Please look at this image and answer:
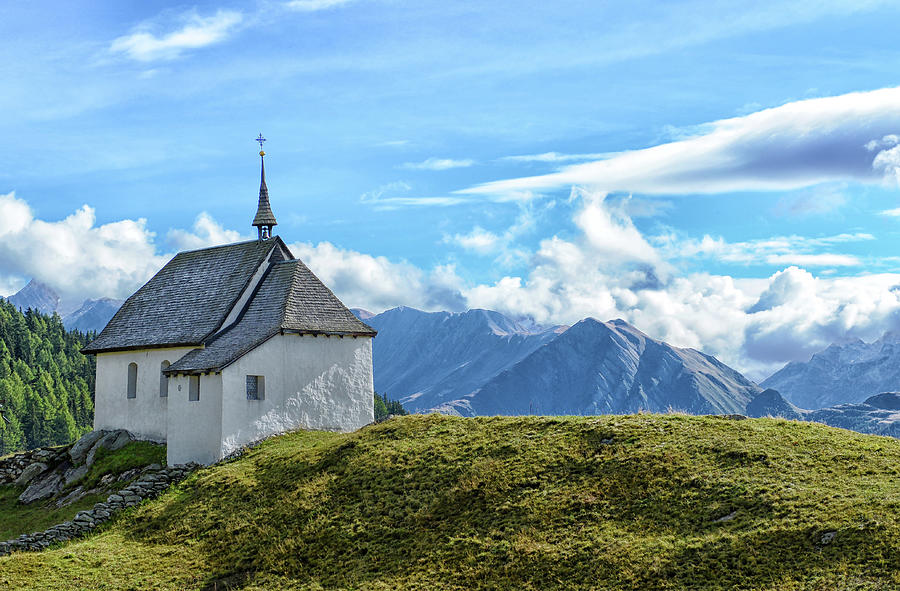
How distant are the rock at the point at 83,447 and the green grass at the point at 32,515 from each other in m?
3.67

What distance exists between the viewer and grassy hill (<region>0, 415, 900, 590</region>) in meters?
22.0

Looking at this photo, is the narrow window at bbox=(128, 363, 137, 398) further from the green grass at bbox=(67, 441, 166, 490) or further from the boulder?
the green grass at bbox=(67, 441, 166, 490)

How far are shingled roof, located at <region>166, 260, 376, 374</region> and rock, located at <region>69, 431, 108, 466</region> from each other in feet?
32.9

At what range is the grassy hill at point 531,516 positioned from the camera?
22.0 meters

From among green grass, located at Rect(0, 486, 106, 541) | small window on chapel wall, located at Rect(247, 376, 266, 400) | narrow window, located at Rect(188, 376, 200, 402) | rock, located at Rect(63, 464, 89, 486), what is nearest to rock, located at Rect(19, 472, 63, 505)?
rock, located at Rect(63, 464, 89, 486)

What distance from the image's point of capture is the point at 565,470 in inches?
1147

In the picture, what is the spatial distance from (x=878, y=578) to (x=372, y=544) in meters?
15.1

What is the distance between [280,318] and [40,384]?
143 metres

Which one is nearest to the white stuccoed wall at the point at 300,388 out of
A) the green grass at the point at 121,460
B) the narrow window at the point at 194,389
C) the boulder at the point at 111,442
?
the narrow window at the point at 194,389

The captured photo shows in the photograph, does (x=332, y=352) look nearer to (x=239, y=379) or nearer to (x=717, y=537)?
(x=239, y=379)

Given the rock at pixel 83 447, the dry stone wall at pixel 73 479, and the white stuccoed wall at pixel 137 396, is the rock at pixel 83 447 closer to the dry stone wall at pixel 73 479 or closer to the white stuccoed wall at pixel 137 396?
the dry stone wall at pixel 73 479

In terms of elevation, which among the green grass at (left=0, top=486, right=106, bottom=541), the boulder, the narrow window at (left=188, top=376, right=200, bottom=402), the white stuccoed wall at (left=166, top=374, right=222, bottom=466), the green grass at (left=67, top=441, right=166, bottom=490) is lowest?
the green grass at (left=0, top=486, right=106, bottom=541)

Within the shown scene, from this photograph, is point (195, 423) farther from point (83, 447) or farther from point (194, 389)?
point (83, 447)

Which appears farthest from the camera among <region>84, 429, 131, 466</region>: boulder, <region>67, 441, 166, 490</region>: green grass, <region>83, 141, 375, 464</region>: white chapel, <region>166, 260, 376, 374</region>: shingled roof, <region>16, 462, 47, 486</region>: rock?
<region>16, 462, 47, 486</region>: rock
